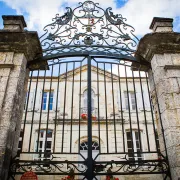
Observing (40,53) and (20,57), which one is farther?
(40,53)

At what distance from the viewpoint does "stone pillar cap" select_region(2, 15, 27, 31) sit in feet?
14.7

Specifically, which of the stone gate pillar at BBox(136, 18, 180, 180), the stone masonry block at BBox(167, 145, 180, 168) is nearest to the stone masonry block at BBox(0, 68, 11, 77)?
the stone gate pillar at BBox(136, 18, 180, 180)

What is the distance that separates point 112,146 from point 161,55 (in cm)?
673

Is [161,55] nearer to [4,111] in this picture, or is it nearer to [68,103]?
[4,111]

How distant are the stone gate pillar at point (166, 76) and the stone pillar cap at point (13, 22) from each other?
269cm

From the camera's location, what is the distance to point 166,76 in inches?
156

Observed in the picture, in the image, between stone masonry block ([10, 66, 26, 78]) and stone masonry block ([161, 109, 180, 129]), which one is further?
stone masonry block ([10, 66, 26, 78])

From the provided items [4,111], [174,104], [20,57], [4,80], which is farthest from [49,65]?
[174,104]

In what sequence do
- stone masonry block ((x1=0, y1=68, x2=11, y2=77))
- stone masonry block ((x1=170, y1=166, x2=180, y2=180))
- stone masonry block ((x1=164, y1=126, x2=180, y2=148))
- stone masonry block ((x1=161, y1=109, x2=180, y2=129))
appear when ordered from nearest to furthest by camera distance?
stone masonry block ((x1=170, y1=166, x2=180, y2=180)) → stone masonry block ((x1=164, y1=126, x2=180, y2=148)) → stone masonry block ((x1=161, y1=109, x2=180, y2=129)) → stone masonry block ((x1=0, y1=68, x2=11, y2=77))

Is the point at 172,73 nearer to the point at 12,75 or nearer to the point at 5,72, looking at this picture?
the point at 12,75

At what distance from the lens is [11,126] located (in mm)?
3498

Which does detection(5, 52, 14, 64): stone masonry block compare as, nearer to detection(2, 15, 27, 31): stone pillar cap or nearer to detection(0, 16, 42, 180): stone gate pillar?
detection(0, 16, 42, 180): stone gate pillar

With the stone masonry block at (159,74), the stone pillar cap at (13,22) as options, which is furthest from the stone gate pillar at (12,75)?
the stone masonry block at (159,74)

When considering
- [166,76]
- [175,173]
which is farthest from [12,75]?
[175,173]
